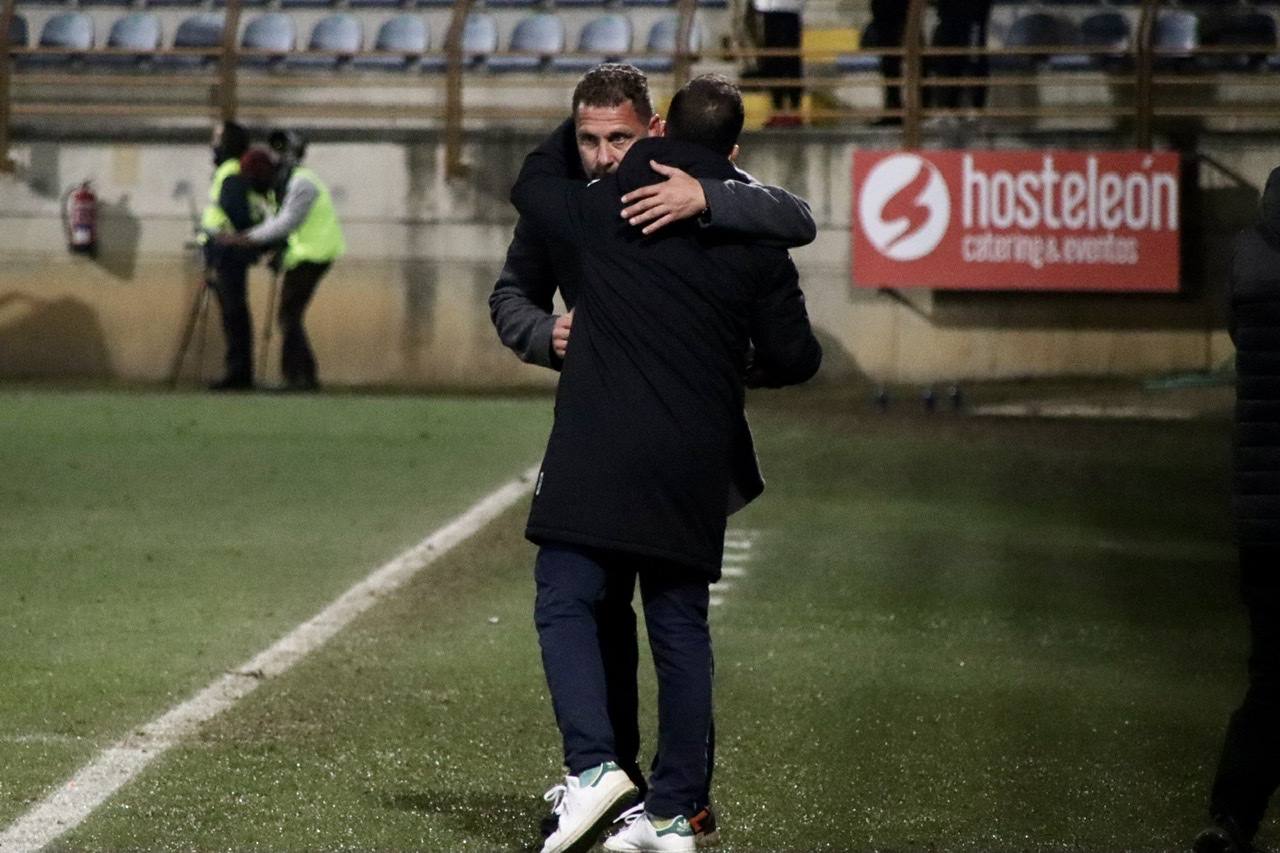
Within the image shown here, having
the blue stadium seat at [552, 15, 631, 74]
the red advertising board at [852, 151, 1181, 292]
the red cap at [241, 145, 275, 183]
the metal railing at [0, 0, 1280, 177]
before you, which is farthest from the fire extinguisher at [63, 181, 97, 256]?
the red advertising board at [852, 151, 1181, 292]

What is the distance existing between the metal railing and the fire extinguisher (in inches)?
29.3

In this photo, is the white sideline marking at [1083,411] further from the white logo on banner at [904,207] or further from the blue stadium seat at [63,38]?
the blue stadium seat at [63,38]

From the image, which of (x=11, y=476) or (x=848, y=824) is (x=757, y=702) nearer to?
(x=848, y=824)

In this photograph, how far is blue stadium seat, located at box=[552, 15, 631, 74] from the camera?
71.4ft

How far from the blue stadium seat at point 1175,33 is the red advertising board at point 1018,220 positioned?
6.78 feet

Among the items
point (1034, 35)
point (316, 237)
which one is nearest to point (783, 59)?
point (1034, 35)

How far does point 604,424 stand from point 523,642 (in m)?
3.24

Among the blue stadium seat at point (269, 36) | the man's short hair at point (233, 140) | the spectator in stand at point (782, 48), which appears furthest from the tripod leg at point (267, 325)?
the spectator in stand at point (782, 48)

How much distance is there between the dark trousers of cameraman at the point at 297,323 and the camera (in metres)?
18.2

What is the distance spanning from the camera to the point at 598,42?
22359 millimetres

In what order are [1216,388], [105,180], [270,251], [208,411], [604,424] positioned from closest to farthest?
[604,424]
[208,411]
[1216,388]
[270,251]
[105,180]

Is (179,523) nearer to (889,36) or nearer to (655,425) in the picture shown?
(655,425)

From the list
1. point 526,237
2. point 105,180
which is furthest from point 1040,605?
point 105,180

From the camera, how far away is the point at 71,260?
21109mm
